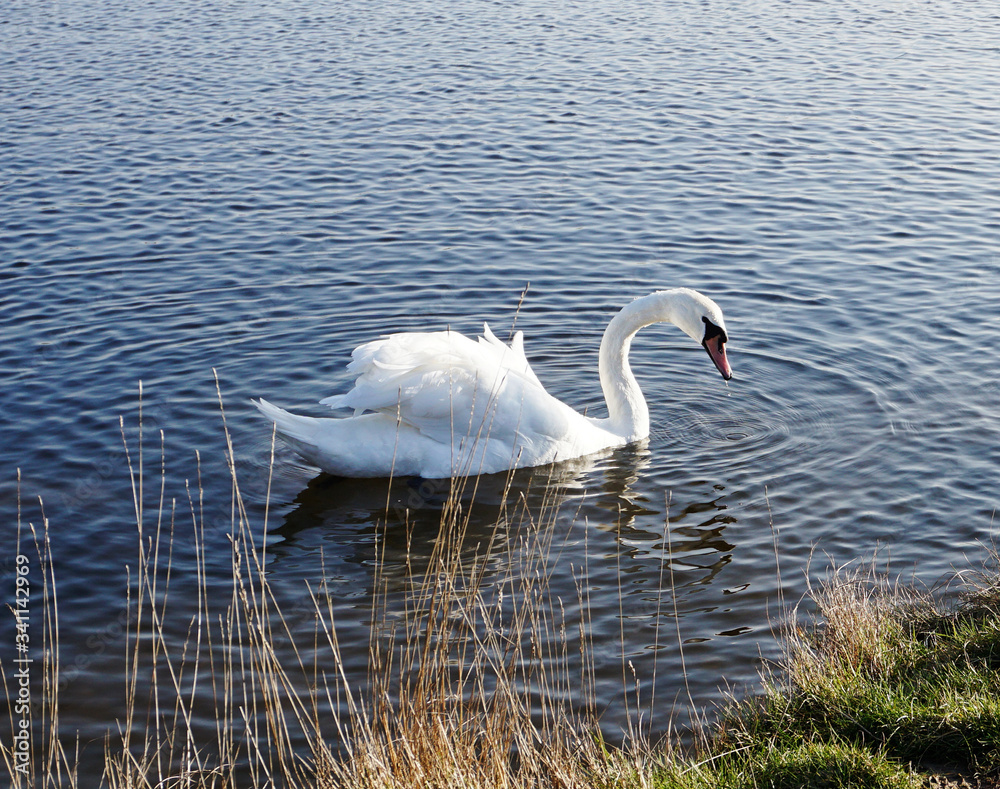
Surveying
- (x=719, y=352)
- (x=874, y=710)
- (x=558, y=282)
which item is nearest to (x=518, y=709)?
(x=874, y=710)

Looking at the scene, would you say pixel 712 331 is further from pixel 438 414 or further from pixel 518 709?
pixel 518 709

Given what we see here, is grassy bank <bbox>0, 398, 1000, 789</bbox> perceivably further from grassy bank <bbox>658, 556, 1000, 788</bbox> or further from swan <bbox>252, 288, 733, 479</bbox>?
swan <bbox>252, 288, 733, 479</bbox>

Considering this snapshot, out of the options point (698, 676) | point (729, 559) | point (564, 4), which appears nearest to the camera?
point (698, 676)

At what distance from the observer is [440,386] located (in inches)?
314

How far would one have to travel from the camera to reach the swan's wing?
7.90 metres

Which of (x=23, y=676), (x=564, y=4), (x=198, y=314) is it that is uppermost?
(x=564, y=4)

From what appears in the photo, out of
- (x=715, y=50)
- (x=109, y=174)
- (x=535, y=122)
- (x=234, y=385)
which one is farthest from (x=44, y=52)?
(x=234, y=385)

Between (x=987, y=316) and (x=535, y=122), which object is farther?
(x=535, y=122)

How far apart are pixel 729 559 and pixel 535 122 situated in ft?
38.4

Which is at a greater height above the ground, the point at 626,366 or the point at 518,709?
the point at 626,366

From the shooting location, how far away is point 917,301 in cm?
1109

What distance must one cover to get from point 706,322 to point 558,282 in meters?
3.27

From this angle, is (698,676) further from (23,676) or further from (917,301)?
(917,301)

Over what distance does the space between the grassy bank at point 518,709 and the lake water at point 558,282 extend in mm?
341
